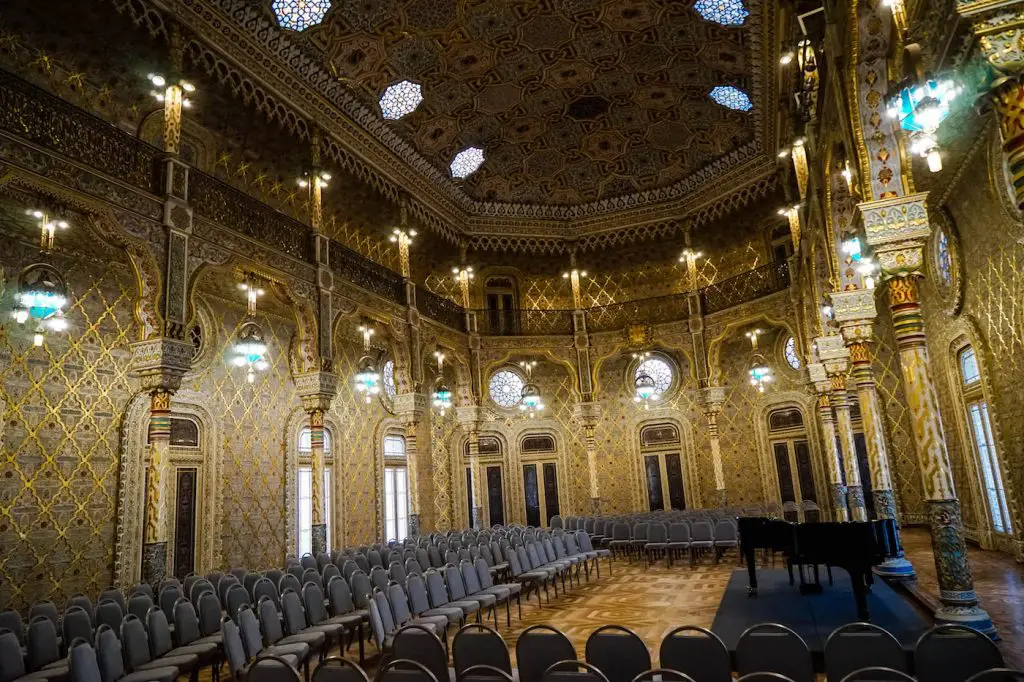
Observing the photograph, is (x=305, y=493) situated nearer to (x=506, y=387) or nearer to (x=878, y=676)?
(x=506, y=387)

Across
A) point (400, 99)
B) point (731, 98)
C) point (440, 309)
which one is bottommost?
point (440, 309)

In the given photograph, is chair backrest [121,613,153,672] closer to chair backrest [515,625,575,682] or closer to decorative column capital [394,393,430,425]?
chair backrest [515,625,575,682]

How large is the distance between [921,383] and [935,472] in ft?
3.07

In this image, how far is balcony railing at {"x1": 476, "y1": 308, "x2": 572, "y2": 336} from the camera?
21.7 meters

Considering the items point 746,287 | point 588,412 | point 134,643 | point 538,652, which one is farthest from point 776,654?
point 588,412

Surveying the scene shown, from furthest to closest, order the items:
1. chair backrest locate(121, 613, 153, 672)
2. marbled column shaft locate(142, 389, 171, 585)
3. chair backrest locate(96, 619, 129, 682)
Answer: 1. marbled column shaft locate(142, 389, 171, 585)
2. chair backrest locate(121, 613, 153, 672)
3. chair backrest locate(96, 619, 129, 682)

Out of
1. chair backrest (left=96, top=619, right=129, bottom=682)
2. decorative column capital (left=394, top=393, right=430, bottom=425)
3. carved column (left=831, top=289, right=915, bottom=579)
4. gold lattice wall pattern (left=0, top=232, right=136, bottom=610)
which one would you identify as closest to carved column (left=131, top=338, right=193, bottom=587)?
gold lattice wall pattern (left=0, top=232, right=136, bottom=610)

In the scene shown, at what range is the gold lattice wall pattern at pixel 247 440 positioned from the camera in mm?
13062

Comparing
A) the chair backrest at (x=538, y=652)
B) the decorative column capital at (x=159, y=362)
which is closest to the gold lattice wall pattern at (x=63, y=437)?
the decorative column capital at (x=159, y=362)

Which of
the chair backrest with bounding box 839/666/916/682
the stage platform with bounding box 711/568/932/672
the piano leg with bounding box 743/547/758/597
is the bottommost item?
the stage platform with bounding box 711/568/932/672

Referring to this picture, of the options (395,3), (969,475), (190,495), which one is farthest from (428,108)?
(969,475)

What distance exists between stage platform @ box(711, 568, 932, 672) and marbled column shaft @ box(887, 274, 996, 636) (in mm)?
580

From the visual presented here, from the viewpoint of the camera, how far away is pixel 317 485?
12891mm

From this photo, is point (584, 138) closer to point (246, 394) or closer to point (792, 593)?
point (246, 394)
